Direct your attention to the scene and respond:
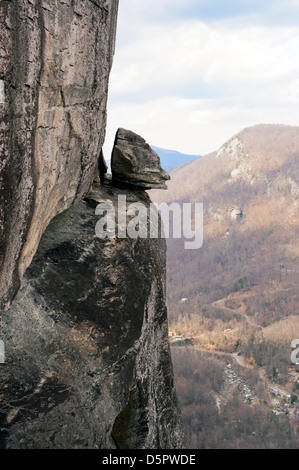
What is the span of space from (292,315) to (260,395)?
28.9 meters

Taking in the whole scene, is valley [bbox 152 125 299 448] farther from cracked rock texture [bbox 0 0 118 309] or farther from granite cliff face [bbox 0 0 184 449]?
cracked rock texture [bbox 0 0 118 309]

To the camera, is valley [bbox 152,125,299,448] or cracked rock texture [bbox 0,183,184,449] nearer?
cracked rock texture [bbox 0,183,184,449]

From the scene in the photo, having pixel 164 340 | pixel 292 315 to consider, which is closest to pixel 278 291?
pixel 292 315

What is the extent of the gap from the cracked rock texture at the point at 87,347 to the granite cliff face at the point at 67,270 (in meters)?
0.02

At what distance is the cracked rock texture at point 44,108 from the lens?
504cm

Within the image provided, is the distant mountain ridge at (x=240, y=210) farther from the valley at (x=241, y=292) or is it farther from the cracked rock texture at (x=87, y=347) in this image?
the cracked rock texture at (x=87, y=347)

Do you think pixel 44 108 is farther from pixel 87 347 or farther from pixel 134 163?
pixel 134 163

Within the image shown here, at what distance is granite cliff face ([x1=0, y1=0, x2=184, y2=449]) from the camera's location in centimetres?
542

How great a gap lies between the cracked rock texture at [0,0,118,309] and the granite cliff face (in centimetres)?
2

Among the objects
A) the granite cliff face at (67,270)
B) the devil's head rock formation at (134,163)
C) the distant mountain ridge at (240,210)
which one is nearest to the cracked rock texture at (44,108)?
the granite cliff face at (67,270)

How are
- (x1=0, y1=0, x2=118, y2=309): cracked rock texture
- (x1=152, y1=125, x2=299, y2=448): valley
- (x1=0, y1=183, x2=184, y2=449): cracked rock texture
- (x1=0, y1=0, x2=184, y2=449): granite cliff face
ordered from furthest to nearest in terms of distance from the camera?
(x1=152, y1=125, x2=299, y2=448): valley, (x1=0, y1=183, x2=184, y2=449): cracked rock texture, (x1=0, y1=0, x2=184, y2=449): granite cliff face, (x1=0, y1=0, x2=118, y2=309): cracked rock texture

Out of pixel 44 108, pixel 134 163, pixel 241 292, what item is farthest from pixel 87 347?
pixel 241 292

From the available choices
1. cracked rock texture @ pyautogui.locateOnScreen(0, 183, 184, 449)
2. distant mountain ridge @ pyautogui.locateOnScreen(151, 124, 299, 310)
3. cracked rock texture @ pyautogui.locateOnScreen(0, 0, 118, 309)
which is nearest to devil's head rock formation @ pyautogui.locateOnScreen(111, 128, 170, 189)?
cracked rock texture @ pyautogui.locateOnScreen(0, 183, 184, 449)

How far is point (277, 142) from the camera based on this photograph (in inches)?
6949
